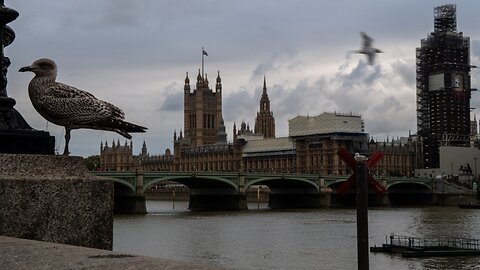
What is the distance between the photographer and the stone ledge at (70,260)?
2.55 m

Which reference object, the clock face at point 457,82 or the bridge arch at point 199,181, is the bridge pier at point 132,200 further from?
the clock face at point 457,82

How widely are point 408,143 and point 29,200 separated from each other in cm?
12172

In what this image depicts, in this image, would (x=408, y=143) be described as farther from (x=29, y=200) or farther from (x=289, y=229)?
(x=29, y=200)

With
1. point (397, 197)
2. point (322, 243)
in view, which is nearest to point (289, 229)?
point (322, 243)

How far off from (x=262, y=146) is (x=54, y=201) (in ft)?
383

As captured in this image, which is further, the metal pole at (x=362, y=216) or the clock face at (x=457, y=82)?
the clock face at (x=457, y=82)

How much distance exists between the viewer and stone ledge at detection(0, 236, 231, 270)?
255 cm

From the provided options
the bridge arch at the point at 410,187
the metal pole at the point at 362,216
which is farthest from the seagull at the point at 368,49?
the bridge arch at the point at 410,187

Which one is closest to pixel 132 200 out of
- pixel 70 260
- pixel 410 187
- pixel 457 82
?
pixel 410 187

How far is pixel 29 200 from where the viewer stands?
3.96 m

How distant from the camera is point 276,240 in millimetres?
33250

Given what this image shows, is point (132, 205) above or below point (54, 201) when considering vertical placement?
below

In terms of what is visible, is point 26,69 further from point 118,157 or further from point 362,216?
point 118,157

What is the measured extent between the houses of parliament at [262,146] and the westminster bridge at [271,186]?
47.9ft
